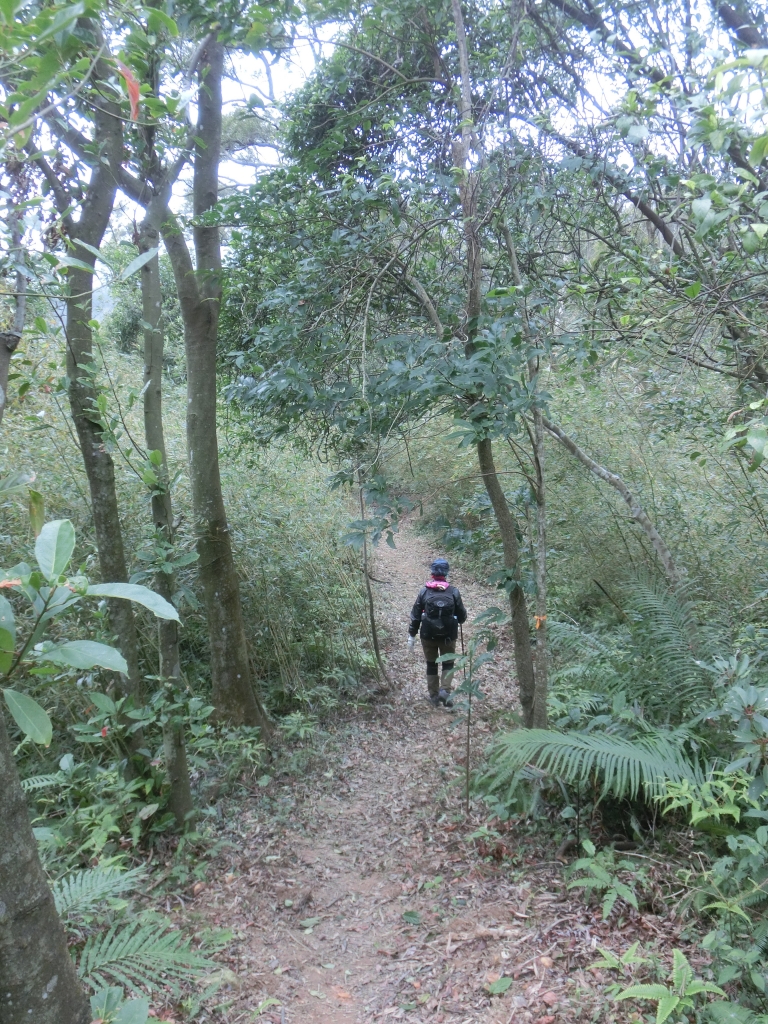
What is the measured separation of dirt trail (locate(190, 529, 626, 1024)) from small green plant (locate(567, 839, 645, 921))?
140mm

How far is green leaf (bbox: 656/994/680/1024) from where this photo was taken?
226cm

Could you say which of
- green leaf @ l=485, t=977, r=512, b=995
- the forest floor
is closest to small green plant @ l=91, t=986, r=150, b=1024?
the forest floor

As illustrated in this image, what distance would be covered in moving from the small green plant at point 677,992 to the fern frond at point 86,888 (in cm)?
216

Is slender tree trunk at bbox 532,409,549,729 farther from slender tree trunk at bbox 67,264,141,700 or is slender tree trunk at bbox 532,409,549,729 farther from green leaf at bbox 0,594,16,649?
green leaf at bbox 0,594,16,649

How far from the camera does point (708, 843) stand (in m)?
3.35

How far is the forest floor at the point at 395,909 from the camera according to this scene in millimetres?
2943

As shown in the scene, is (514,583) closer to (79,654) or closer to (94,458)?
(94,458)

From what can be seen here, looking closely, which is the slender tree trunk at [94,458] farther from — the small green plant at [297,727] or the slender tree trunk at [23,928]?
the slender tree trunk at [23,928]

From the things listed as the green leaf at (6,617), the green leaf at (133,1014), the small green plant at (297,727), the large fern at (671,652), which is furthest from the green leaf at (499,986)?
the green leaf at (6,617)

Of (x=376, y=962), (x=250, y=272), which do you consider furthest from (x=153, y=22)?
(x=376, y=962)

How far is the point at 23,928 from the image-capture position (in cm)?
121

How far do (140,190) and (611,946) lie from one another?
5.14m

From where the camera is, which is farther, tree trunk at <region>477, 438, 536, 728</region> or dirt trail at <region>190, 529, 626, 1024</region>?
tree trunk at <region>477, 438, 536, 728</region>

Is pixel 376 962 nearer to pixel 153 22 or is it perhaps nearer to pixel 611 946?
pixel 611 946
